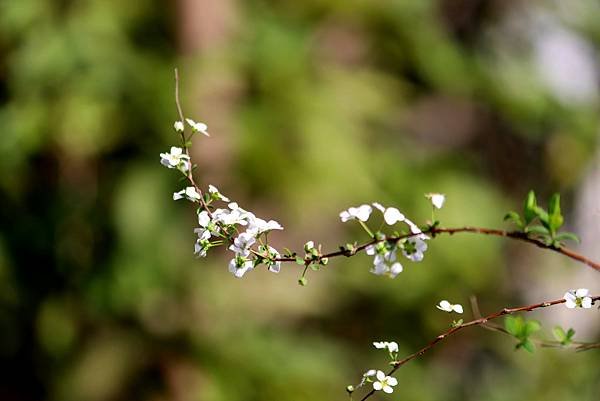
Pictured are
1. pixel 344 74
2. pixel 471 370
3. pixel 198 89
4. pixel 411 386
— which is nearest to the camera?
pixel 198 89

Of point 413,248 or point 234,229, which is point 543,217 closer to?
point 413,248

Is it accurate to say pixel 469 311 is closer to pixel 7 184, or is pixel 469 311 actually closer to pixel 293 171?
pixel 293 171

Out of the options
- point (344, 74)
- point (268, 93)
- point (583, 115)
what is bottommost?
point (268, 93)

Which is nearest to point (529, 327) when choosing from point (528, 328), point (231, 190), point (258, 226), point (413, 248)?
point (528, 328)

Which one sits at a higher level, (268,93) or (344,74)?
(344,74)

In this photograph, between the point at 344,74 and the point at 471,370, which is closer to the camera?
the point at 344,74

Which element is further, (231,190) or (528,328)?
(231,190)

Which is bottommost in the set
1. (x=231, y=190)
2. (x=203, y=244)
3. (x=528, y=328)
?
(x=203, y=244)

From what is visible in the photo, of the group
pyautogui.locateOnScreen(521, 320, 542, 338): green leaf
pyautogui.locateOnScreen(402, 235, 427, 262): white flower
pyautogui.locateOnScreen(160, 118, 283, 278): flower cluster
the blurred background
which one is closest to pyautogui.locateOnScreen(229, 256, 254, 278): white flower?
pyautogui.locateOnScreen(160, 118, 283, 278): flower cluster

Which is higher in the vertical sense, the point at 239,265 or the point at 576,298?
the point at 576,298

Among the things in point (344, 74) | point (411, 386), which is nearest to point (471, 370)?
point (411, 386)
